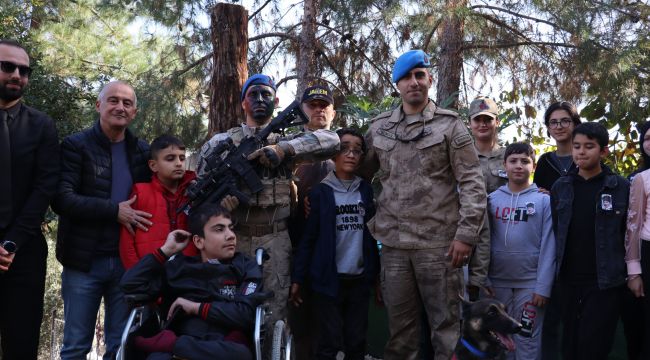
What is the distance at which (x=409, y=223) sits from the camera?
4293mm

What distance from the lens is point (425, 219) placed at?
4273 millimetres

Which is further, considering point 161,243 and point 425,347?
point 425,347

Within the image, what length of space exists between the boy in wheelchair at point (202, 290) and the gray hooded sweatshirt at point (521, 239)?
5.79ft

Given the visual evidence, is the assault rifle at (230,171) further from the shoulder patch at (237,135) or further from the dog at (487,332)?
the dog at (487,332)

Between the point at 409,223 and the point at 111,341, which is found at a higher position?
the point at 409,223

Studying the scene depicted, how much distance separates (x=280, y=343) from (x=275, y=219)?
1.00 metres

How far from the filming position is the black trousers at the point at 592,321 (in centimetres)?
408

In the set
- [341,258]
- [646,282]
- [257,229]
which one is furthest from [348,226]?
[646,282]

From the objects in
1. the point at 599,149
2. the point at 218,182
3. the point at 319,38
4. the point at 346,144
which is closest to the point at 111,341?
the point at 218,182

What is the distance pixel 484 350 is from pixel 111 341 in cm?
236

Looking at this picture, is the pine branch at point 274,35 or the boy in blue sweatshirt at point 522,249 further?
the pine branch at point 274,35

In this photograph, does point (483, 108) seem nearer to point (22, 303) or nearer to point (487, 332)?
point (487, 332)

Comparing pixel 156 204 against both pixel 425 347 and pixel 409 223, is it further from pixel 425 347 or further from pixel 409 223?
pixel 425 347

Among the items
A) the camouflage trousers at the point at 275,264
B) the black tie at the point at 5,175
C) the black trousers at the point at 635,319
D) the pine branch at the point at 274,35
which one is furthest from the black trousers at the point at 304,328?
the pine branch at the point at 274,35
